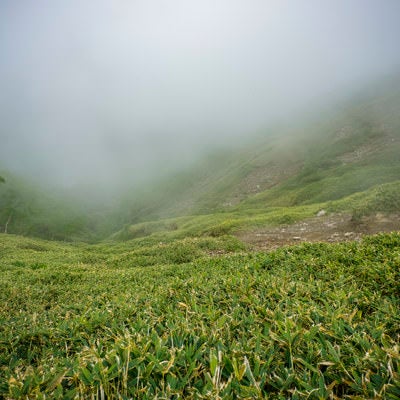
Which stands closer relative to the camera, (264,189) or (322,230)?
(322,230)

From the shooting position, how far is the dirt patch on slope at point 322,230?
51.7 feet

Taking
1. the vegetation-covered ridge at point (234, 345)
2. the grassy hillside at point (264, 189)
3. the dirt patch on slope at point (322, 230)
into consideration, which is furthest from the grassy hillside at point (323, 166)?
the vegetation-covered ridge at point (234, 345)

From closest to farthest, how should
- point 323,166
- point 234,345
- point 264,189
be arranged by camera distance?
point 234,345 < point 323,166 < point 264,189

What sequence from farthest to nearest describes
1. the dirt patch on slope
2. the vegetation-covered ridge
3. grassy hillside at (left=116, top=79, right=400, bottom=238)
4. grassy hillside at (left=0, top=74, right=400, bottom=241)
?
grassy hillside at (left=116, top=79, right=400, bottom=238)
grassy hillside at (left=0, top=74, right=400, bottom=241)
the dirt patch on slope
the vegetation-covered ridge

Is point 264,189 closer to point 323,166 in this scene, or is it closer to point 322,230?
point 323,166

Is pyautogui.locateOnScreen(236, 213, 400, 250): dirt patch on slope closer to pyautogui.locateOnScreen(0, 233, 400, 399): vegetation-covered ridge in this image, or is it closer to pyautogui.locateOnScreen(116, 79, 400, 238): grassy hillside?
pyautogui.locateOnScreen(0, 233, 400, 399): vegetation-covered ridge

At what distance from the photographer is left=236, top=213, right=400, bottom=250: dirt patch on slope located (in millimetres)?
15766

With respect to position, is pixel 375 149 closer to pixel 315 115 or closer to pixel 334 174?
pixel 334 174

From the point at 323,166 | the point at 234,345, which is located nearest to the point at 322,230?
the point at 234,345

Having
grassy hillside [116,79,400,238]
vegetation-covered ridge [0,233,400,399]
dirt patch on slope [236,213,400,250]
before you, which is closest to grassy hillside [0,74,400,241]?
grassy hillside [116,79,400,238]

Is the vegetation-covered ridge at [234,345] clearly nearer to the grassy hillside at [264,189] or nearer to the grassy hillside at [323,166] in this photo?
the grassy hillside at [264,189]

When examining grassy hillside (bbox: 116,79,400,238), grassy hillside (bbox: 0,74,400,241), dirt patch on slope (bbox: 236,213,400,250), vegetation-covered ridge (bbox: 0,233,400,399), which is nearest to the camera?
vegetation-covered ridge (bbox: 0,233,400,399)

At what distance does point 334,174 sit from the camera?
49.5m

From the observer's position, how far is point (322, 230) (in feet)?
62.3
